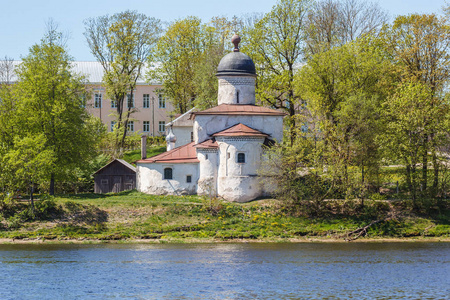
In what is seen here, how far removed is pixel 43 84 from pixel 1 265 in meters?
18.4

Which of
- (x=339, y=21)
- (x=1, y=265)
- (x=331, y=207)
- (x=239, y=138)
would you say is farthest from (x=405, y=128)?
(x=1, y=265)

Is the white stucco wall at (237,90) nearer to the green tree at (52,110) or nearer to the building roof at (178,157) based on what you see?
the building roof at (178,157)

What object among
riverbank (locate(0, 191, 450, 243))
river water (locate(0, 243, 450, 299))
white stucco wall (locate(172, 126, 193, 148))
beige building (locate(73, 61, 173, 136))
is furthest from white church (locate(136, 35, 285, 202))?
beige building (locate(73, 61, 173, 136))

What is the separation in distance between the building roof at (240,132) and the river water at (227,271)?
9.58 metres

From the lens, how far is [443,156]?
4588 centimetres

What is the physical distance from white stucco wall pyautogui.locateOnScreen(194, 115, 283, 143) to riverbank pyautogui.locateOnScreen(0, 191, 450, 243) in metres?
5.92

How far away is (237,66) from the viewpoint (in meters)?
52.9

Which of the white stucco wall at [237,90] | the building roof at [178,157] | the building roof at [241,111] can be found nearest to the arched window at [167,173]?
the building roof at [178,157]

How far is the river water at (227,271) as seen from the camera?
28766mm

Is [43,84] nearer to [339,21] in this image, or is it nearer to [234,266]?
[234,266]

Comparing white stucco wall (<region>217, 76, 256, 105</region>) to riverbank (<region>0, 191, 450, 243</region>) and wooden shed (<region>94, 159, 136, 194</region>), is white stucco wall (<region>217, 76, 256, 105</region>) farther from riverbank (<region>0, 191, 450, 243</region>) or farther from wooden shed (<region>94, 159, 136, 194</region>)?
wooden shed (<region>94, 159, 136, 194</region>)

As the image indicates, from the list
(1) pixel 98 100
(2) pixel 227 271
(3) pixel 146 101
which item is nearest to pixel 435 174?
(2) pixel 227 271

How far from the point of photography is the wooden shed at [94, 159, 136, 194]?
192 feet

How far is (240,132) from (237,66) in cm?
668
